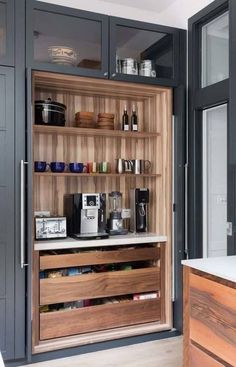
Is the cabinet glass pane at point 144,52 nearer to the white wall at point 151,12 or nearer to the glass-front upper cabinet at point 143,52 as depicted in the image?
the glass-front upper cabinet at point 143,52

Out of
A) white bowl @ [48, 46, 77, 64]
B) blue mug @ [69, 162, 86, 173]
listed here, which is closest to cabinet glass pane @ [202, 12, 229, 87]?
white bowl @ [48, 46, 77, 64]

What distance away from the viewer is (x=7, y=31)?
2.51 metres

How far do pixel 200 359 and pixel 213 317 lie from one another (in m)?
0.28

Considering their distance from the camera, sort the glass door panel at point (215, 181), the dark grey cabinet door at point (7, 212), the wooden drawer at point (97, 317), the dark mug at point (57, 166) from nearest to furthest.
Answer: the dark grey cabinet door at point (7, 212) → the wooden drawer at point (97, 317) → the glass door panel at point (215, 181) → the dark mug at point (57, 166)

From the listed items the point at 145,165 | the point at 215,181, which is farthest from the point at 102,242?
the point at 215,181

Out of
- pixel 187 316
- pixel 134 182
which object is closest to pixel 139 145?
pixel 134 182

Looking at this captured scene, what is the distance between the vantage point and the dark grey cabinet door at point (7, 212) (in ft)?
8.18

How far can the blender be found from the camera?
3160 mm

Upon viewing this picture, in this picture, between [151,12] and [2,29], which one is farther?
[151,12]

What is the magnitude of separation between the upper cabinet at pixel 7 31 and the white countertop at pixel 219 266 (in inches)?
71.5

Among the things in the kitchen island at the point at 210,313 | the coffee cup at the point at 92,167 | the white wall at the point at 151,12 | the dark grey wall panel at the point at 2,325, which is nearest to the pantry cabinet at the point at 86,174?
the dark grey wall panel at the point at 2,325

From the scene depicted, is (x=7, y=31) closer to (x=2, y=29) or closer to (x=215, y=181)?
(x=2, y=29)

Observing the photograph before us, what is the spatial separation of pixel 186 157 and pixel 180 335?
4.93 feet

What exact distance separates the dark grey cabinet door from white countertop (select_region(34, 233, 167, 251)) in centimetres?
23
